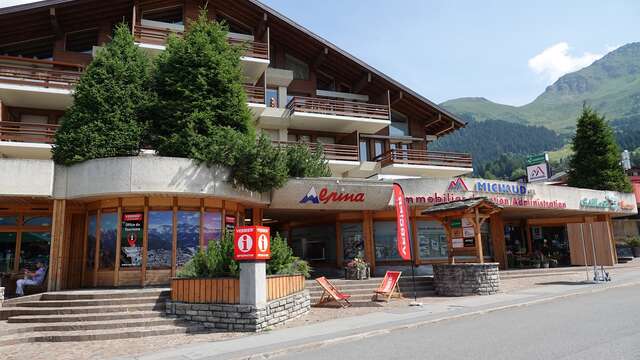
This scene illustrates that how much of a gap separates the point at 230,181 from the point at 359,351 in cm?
917

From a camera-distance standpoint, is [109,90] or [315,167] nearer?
[109,90]

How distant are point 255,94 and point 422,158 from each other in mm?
10797

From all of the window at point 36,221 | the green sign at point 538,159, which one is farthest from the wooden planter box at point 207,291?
the green sign at point 538,159

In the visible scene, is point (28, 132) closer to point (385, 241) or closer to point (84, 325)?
point (84, 325)

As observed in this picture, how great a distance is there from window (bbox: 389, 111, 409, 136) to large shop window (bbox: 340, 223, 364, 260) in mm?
9630

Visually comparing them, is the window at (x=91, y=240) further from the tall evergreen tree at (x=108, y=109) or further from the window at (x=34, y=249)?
the tall evergreen tree at (x=108, y=109)

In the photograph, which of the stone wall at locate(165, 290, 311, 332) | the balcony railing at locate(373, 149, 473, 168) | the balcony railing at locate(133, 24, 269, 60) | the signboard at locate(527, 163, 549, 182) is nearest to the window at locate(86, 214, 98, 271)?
the stone wall at locate(165, 290, 311, 332)

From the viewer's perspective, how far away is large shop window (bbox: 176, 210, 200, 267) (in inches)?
626

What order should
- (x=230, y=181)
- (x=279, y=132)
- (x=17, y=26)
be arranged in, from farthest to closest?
(x=279, y=132), (x=17, y=26), (x=230, y=181)

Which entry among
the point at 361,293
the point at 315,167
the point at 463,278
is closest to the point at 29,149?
the point at 315,167

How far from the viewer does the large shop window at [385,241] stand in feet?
71.4

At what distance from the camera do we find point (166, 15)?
25.3 m

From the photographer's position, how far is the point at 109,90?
1705 cm

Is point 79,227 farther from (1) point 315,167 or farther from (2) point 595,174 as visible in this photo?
(2) point 595,174
